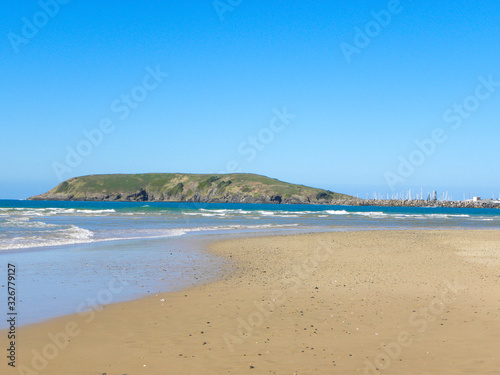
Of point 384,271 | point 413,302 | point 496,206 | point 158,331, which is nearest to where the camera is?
point 158,331

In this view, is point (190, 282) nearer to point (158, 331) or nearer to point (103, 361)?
point (158, 331)

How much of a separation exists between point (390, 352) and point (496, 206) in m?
218

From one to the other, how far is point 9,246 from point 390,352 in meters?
17.6

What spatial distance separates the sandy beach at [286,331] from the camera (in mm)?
5797

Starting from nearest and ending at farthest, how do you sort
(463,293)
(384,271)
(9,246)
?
(463,293) < (384,271) < (9,246)

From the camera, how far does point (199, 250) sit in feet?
64.0

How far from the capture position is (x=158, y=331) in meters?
7.16

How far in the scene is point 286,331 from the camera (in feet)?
23.7

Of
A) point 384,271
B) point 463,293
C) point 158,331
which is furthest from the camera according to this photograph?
point 384,271

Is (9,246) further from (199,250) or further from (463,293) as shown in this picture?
(463,293)

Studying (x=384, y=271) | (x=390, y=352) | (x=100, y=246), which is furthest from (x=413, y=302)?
(x=100, y=246)

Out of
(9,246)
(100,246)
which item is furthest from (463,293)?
(9,246)

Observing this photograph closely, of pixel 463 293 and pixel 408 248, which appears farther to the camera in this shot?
pixel 408 248

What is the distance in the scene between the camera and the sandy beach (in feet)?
19.0
